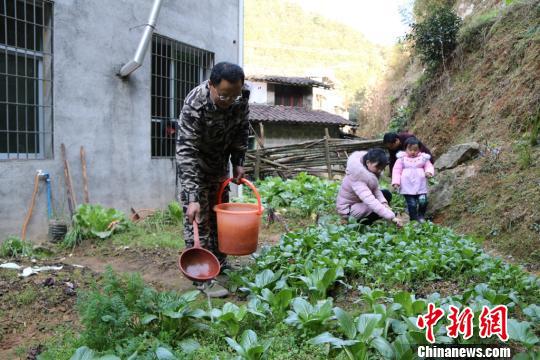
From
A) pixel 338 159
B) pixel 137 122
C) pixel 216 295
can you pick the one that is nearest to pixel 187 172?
pixel 216 295

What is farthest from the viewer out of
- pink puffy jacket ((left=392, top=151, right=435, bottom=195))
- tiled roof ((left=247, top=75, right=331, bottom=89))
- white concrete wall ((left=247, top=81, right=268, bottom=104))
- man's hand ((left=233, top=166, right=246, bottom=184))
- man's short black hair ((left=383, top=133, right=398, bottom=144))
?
white concrete wall ((left=247, top=81, right=268, bottom=104))

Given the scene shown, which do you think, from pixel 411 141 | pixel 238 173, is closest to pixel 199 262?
pixel 238 173

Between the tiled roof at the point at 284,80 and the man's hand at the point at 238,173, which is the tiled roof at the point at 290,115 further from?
the man's hand at the point at 238,173

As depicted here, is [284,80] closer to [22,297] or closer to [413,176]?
[413,176]

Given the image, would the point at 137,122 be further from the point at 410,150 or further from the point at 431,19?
the point at 431,19

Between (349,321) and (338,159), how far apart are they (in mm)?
12354

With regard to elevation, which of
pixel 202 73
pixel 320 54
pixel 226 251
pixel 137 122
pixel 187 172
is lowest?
pixel 226 251

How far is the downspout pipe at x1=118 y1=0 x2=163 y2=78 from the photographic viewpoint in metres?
6.55

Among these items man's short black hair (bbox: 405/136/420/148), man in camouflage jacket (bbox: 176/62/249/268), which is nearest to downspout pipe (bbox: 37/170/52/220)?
man in camouflage jacket (bbox: 176/62/249/268)

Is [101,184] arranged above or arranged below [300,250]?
above

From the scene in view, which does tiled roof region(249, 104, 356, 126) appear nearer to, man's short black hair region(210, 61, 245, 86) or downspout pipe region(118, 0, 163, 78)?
downspout pipe region(118, 0, 163, 78)

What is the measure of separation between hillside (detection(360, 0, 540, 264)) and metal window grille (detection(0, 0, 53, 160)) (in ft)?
18.3

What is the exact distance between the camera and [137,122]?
23.2 feet

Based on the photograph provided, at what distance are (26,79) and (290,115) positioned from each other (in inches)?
661
